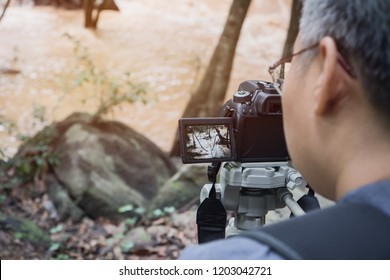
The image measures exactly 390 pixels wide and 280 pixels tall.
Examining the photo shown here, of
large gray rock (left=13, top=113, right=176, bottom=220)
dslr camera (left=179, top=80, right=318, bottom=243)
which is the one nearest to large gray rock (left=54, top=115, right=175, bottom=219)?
large gray rock (left=13, top=113, right=176, bottom=220)

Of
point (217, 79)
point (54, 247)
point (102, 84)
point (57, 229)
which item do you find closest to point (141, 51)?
point (102, 84)

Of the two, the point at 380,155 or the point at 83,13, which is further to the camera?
the point at 83,13

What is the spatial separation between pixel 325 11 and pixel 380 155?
173mm

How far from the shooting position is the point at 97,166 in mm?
2928

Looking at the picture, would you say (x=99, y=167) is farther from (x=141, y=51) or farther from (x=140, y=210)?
(x=141, y=51)

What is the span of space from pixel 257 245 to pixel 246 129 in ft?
1.79

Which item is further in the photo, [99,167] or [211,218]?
[99,167]

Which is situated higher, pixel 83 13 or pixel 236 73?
pixel 83 13

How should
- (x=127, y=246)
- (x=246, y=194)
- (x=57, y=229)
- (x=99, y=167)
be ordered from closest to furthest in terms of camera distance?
(x=246, y=194) < (x=127, y=246) < (x=57, y=229) < (x=99, y=167)

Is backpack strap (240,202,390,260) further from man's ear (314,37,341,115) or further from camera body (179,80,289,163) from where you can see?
camera body (179,80,289,163)

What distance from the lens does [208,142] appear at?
1.05m

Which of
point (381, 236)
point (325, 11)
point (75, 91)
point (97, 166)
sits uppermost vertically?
point (325, 11)
